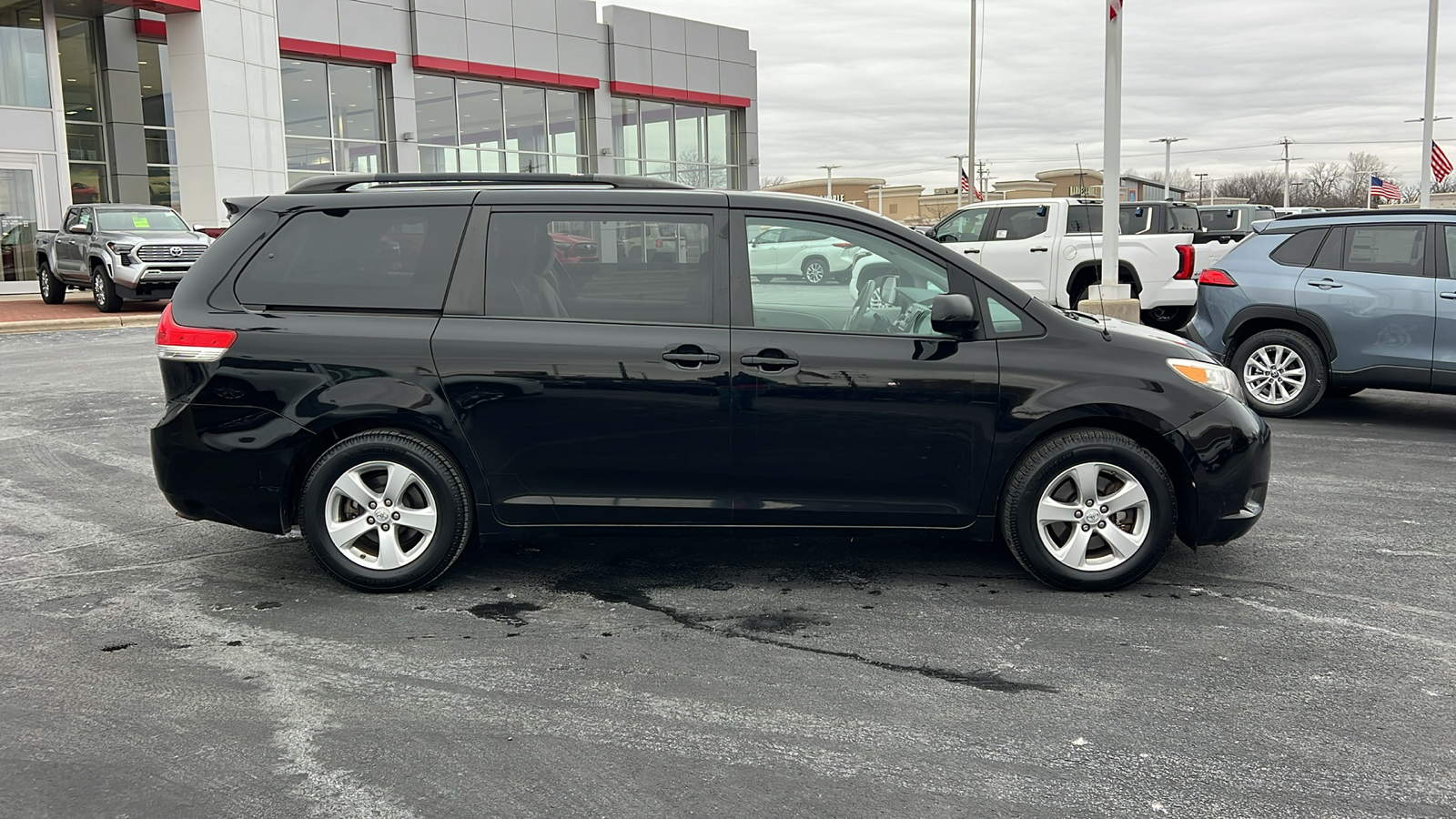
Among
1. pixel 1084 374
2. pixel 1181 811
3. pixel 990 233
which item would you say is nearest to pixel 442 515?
pixel 1084 374

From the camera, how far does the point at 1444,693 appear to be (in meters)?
3.97

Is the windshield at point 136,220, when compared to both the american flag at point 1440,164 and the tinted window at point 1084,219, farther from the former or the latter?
the american flag at point 1440,164

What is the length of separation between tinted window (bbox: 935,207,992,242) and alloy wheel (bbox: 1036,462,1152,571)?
12.5m

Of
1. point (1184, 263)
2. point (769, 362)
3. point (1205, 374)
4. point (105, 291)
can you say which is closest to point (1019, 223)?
point (1184, 263)

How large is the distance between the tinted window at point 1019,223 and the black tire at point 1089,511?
40.4 ft

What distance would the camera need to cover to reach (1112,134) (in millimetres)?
13297

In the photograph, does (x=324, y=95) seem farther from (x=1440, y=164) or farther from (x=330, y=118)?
(x=1440, y=164)

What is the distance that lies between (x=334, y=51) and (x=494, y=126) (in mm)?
5561

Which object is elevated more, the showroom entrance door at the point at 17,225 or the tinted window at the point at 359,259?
the showroom entrance door at the point at 17,225

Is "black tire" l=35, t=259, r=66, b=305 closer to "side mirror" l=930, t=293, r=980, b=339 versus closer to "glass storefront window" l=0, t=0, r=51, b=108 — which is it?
"glass storefront window" l=0, t=0, r=51, b=108

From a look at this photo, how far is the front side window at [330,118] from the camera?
29.9 meters

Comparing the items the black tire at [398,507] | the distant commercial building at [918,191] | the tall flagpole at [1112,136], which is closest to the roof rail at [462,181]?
the black tire at [398,507]

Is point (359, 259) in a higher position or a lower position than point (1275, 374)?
higher

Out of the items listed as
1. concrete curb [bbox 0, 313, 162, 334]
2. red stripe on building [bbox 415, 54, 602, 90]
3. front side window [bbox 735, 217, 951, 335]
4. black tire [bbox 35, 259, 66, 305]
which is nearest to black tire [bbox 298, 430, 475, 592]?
front side window [bbox 735, 217, 951, 335]
